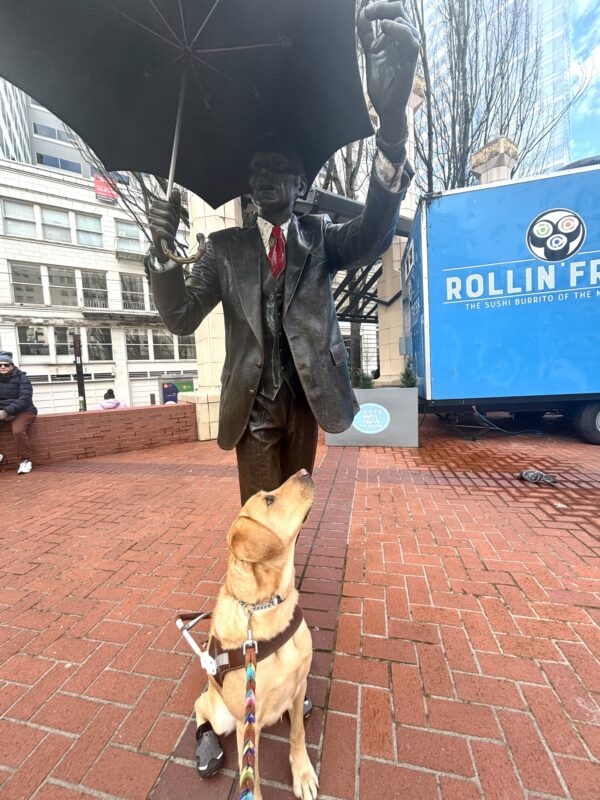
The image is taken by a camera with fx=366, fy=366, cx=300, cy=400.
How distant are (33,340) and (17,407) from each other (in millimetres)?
20594

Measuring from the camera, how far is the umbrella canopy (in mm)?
1467

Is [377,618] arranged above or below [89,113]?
below

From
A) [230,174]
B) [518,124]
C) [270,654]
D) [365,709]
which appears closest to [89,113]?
[230,174]

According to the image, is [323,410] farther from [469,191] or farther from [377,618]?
[469,191]

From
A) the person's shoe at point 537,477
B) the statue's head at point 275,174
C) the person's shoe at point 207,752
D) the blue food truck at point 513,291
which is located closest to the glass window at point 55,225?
the blue food truck at point 513,291

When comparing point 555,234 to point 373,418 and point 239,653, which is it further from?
point 239,653

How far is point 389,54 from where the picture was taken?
3.88 ft

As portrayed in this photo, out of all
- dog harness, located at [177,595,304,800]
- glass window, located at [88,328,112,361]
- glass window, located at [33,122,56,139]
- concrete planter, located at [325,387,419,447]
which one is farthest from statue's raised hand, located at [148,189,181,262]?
glass window, located at [33,122,56,139]

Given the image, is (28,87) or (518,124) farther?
(518,124)

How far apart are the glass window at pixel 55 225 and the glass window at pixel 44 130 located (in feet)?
A: 31.7

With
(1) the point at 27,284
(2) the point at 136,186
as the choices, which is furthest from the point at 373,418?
(1) the point at 27,284

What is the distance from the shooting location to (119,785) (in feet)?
4.49

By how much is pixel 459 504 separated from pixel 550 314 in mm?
3762

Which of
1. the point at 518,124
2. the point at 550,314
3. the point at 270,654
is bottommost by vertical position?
the point at 270,654
